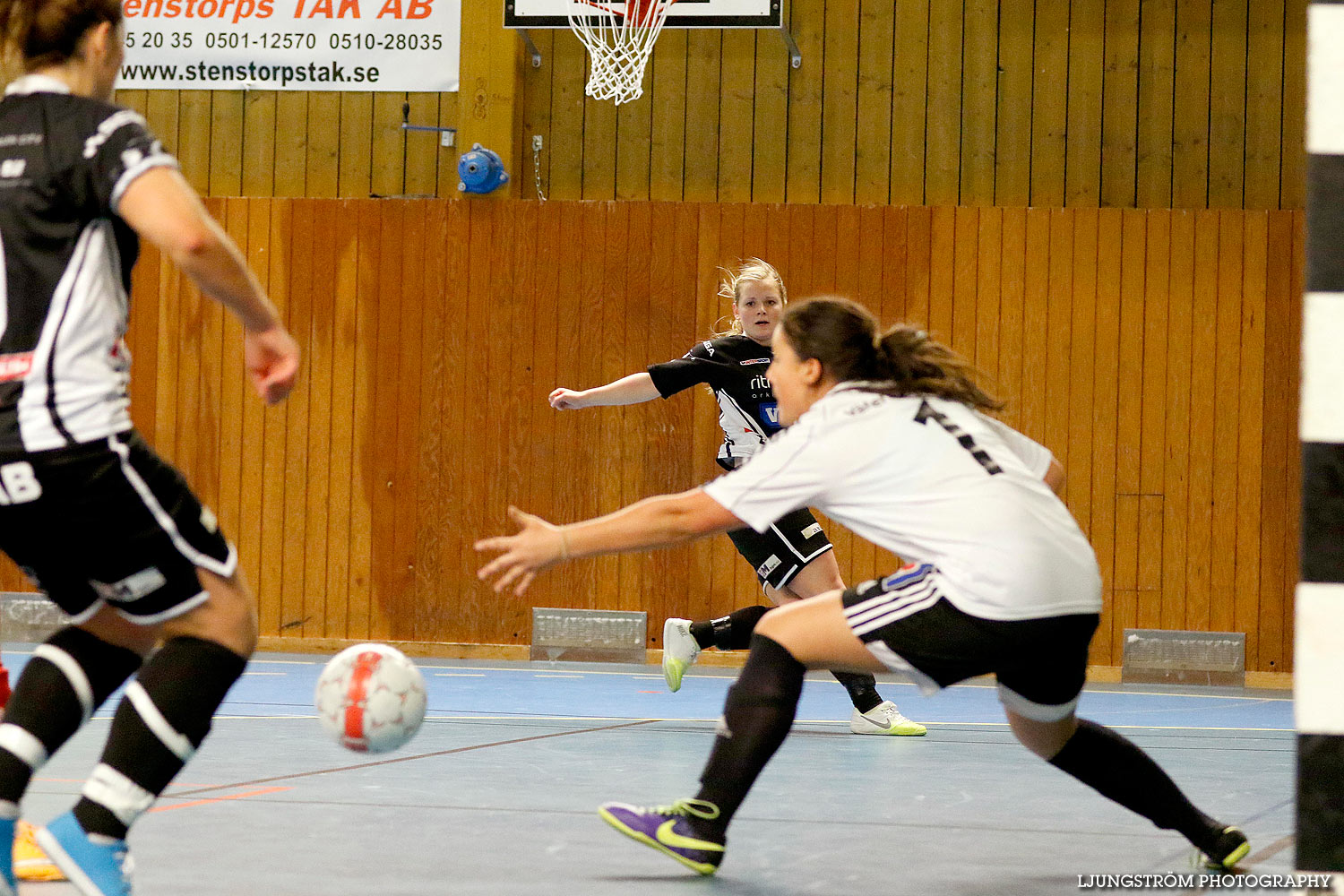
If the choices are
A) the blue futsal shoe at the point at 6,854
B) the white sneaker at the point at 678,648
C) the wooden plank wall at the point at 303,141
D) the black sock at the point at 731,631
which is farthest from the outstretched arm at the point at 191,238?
the wooden plank wall at the point at 303,141

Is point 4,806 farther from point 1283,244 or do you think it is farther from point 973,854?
point 1283,244

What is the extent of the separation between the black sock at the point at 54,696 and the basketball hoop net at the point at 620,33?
6655 millimetres

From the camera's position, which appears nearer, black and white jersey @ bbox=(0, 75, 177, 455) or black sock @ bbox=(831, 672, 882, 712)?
black and white jersey @ bbox=(0, 75, 177, 455)

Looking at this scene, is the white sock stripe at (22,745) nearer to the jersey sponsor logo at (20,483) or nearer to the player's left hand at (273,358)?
the jersey sponsor logo at (20,483)

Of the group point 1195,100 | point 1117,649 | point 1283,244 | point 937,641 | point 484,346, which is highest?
point 1195,100

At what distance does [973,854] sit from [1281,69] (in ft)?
25.1

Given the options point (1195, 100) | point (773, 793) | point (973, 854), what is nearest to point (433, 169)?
point (1195, 100)

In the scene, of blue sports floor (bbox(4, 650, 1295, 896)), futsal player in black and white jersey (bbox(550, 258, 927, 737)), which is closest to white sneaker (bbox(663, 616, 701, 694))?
futsal player in black and white jersey (bbox(550, 258, 927, 737))

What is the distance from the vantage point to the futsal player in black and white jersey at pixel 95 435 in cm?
242

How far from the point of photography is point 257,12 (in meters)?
10.1

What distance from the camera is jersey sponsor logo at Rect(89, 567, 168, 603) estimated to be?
8.23 feet

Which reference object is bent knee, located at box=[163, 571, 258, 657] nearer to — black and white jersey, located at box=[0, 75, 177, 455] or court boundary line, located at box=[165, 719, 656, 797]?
black and white jersey, located at box=[0, 75, 177, 455]

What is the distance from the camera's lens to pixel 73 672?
2688 millimetres

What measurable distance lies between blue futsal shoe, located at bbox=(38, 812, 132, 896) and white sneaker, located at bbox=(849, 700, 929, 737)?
3.81 m
